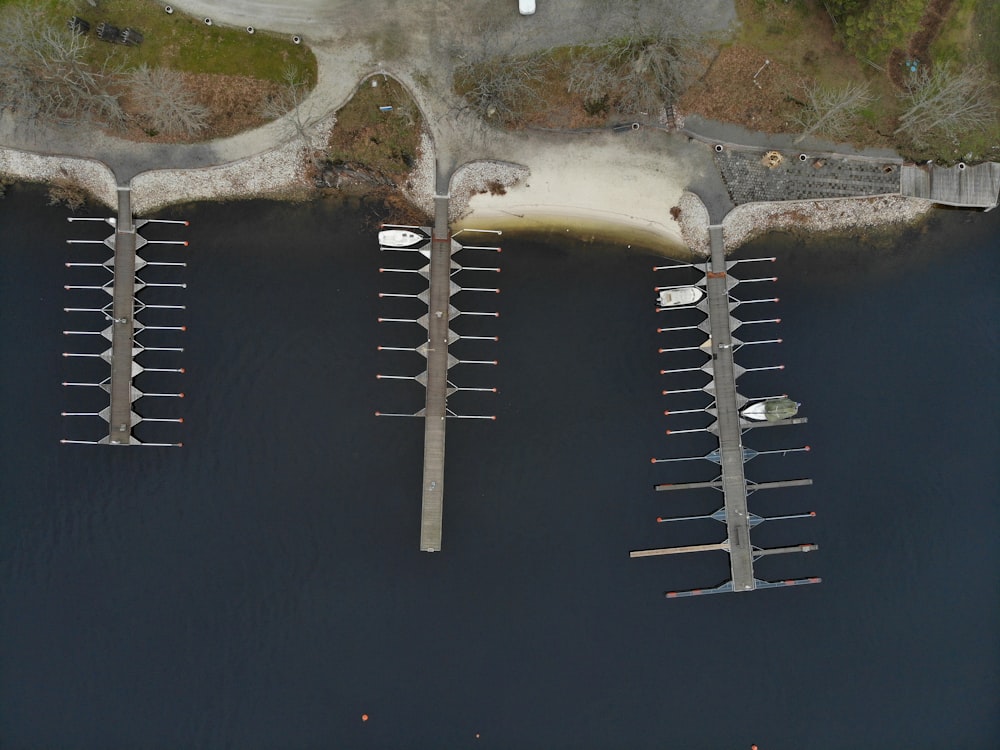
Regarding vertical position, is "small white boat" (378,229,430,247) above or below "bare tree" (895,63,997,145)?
below

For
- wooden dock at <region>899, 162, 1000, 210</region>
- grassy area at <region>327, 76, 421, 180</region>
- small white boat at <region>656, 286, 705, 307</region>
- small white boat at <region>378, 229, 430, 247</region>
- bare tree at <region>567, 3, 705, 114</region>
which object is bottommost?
small white boat at <region>656, 286, 705, 307</region>

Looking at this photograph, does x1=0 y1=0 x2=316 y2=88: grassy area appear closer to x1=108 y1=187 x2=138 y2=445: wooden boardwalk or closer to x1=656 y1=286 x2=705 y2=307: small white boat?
x1=108 y1=187 x2=138 y2=445: wooden boardwalk

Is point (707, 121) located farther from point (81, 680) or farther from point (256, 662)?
point (81, 680)

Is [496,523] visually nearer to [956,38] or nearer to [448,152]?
[448,152]

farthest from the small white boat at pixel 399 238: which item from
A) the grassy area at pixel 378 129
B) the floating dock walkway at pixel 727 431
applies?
the floating dock walkway at pixel 727 431

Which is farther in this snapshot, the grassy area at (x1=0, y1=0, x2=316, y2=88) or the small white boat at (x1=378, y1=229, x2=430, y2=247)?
the small white boat at (x1=378, y1=229, x2=430, y2=247)

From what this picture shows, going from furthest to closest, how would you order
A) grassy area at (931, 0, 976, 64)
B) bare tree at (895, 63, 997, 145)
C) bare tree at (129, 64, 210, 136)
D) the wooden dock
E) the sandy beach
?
1. the sandy beach
2. the wooden dock
3. grassy area at (931, 0, 976, 64)
4. bare tree at (129, 64, 210, 136)
5. bare tree at (895, 63, 997, 145)

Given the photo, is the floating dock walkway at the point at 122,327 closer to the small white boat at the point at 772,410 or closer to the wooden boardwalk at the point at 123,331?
the wooden boardwalk at the point at 123,331

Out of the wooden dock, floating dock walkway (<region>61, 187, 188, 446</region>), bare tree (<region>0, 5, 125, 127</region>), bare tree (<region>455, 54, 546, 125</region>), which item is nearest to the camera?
bare tree (<region>0, 5, 125, 127</region>)

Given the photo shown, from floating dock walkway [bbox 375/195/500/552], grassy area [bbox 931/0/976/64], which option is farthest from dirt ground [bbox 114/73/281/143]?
grassy area [bbox 931/0/976/64]
